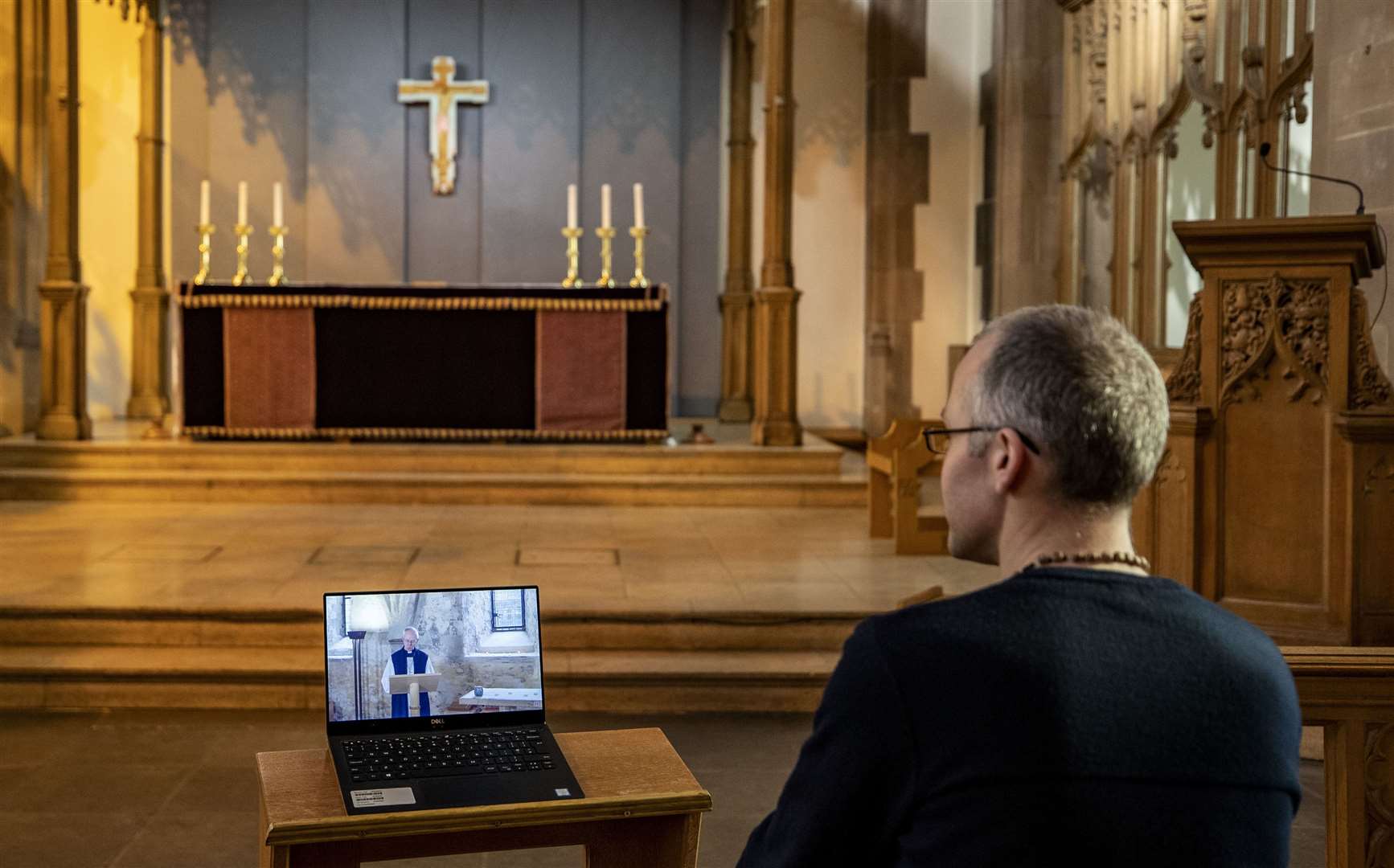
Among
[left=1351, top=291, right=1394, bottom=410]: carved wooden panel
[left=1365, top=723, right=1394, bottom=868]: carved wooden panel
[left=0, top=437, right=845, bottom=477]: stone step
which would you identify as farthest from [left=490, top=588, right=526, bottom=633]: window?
[left=0, top=437, right=845, bottom=477]: stone step

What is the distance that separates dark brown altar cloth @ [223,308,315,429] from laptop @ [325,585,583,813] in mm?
6049

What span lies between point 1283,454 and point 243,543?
154 inches

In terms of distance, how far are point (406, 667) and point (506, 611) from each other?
16cm

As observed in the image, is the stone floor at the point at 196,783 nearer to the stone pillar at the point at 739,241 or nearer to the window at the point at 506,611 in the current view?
the window at the point at 506,611

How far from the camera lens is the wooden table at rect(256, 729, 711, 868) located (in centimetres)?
176

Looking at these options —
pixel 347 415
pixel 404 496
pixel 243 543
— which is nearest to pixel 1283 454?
pixel 243 543

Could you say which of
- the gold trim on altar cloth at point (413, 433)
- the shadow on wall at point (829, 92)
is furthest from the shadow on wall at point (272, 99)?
the shadow on wall at point (829, 92)

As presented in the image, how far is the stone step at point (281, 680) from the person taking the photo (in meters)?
4.29

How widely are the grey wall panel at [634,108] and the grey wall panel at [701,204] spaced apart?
0.26 feet

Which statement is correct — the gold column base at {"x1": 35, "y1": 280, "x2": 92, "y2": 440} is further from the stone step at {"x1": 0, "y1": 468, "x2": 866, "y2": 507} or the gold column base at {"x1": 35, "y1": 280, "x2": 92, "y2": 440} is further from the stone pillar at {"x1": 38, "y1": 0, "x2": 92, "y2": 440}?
the stone step at {"x1": 0, "y1": 468, "x2": 866, "y2": 507}

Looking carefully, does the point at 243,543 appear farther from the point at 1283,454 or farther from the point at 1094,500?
the point at 1094,500

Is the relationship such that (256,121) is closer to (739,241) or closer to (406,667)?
(739,241)

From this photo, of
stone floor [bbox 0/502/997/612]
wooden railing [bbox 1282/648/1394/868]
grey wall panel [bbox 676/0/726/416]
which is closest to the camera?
wooden railing [bbox 1282/648/1394/868]

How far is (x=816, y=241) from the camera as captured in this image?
10047 mm
